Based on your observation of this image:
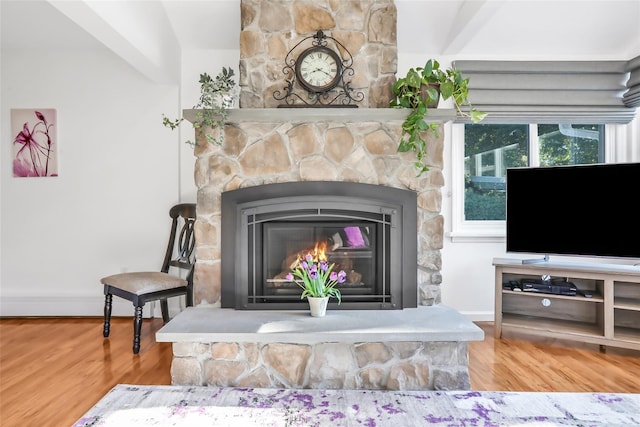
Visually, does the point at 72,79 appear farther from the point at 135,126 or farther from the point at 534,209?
the point at 534,209

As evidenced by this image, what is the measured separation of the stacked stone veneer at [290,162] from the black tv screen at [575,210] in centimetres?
82

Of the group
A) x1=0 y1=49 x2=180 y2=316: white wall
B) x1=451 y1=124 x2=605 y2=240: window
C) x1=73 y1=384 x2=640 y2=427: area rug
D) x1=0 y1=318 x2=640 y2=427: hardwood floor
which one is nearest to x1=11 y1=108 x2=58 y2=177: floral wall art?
x1=0 y1=49 x2=180 y2=316: white wall

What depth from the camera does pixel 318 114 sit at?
7.50 feet

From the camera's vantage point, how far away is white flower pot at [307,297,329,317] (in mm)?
2190

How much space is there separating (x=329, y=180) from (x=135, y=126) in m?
1.84

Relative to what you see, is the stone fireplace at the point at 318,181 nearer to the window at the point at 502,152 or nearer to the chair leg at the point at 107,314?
the chair leg at the point at 107,314

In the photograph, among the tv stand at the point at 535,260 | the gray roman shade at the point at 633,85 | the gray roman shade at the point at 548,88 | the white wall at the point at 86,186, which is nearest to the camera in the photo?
the tv stand at the point at 535,260

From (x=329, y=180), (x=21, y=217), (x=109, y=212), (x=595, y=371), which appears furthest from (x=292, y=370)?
(x=21, y=217)

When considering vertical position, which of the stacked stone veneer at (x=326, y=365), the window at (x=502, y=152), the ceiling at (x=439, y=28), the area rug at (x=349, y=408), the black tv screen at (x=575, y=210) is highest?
the ceiling at (x=439, y=28)

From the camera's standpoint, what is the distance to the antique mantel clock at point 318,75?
→ 2.40 metres

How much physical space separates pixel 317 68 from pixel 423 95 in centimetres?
64

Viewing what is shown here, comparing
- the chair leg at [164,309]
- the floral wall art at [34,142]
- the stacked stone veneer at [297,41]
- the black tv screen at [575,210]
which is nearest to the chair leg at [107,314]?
the chair leg at [164,309]

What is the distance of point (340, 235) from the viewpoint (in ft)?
8.13

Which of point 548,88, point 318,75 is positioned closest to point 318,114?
point 318,75
